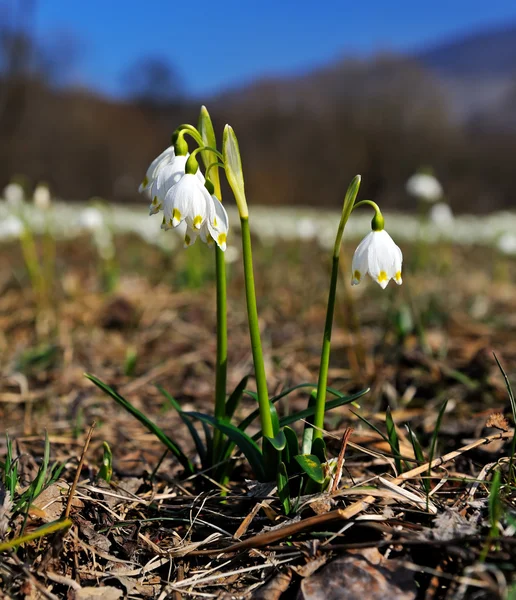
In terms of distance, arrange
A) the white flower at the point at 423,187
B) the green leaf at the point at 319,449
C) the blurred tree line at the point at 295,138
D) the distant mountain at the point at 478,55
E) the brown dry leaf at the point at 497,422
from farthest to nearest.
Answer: the distant mountain at the point at 478,55, the blurred tree line at the point at 295,138, the white flower at the point at 423,187, the brown dry leaf at the point at 497,422, the green leaf at the point at 319,449

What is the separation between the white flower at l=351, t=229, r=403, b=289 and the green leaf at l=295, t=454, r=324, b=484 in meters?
0.39

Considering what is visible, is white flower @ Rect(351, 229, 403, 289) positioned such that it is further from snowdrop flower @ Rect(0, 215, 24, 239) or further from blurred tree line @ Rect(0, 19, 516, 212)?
blurred tree line @ Rect(0, 19, 516, 212)

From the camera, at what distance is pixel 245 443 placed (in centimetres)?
141

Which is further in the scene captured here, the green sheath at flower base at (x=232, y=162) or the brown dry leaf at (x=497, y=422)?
the brown dry leaf at (x=497, y=422)

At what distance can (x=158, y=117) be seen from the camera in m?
29.6

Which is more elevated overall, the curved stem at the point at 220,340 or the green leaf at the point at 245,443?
the curved stem at the point at 220,340

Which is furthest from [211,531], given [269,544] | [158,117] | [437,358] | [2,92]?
[158,117]

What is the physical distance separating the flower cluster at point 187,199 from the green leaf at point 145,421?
0.41 meters

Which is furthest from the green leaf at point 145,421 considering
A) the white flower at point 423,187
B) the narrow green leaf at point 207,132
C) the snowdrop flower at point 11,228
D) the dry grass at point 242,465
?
the white flower at point 423,187

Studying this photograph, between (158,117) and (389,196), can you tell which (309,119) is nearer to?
(389,196)

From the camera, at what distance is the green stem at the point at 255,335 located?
126 cm

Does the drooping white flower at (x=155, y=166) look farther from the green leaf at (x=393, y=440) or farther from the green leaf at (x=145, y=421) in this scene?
the green leaf at (x=393, y=440)

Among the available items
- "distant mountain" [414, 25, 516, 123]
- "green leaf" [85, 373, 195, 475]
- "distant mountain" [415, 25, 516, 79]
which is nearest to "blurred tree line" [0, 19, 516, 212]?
"green leaf" [85, 373, 195, 475]

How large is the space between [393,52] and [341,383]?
101 ft
